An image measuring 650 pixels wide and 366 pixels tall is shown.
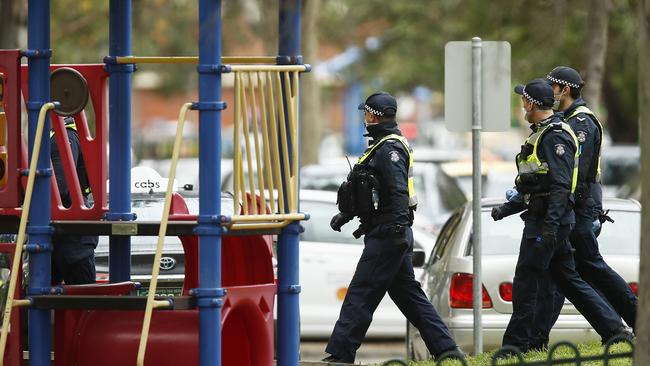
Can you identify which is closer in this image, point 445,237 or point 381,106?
point 381,106

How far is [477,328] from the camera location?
33.6ft

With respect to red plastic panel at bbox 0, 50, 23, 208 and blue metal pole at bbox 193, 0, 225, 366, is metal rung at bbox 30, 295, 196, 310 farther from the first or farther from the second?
red plastic panel at bbox 0, 50, 23, 208

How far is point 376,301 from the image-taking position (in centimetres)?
991

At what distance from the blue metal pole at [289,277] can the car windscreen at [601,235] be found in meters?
3.35

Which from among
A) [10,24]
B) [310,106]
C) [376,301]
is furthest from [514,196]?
[310,106]

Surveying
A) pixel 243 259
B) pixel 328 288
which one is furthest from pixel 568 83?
pixel 328 288

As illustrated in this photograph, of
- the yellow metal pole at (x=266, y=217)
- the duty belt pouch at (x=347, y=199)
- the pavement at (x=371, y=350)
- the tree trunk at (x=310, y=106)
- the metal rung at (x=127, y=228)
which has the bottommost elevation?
the pavement at (x=371, y=350)

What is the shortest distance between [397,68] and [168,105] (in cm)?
4335

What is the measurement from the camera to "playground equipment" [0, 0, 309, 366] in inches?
287

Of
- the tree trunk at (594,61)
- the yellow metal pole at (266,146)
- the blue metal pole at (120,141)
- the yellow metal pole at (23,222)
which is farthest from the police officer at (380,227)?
the tree trunk at (594,61)

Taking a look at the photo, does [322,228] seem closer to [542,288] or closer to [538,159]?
[542,288]

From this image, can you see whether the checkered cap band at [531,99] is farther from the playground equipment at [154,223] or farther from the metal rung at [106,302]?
the metal rung at [106,302]

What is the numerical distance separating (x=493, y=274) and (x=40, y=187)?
169 inches

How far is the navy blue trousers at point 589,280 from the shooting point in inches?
379
